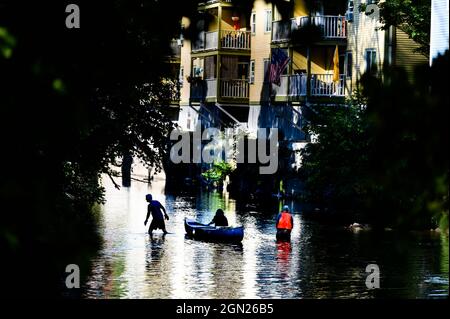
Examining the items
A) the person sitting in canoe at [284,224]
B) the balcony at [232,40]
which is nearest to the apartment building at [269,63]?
the balcony at [232,40]

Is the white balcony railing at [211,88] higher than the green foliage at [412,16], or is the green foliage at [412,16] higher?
the green foliage at [412,16]

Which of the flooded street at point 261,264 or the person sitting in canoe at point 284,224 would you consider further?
the person sitting in canoe at point 284,224

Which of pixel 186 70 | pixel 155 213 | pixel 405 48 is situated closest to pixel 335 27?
pixel 405 48

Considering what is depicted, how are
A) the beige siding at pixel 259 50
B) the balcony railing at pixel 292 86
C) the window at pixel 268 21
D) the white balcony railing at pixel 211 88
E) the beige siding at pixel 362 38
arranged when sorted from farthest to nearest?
the white balcony railing at pixel 211 88
the beige siding at pixel 259 50
the window at pixel 268 21
the balcony railing at pixel 292 86
the beige siding at pixel 362 38

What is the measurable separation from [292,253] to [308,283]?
800cm

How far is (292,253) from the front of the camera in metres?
39.1

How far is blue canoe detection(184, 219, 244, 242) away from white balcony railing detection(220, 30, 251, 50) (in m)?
34.0

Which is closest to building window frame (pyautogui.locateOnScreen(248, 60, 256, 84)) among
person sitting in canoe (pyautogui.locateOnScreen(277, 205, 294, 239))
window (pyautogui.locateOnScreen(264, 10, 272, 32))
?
window (pyautogui.locateOnScreen(264, 10, 272, 32))

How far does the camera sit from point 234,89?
252 ft

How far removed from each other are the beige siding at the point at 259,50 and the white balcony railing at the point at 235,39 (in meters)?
0.92

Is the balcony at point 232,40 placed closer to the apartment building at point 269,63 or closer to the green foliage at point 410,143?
the apartment building at point 269,63

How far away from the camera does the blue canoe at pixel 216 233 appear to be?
4206cm

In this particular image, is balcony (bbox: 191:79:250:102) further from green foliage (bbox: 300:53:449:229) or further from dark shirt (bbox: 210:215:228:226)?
green foliage (bbox: 300:53:449:229)

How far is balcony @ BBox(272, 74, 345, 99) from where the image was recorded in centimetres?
6506
